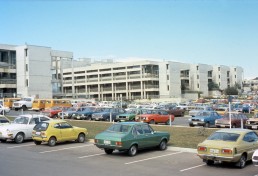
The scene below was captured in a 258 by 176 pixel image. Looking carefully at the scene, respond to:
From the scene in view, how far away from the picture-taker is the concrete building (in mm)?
77188

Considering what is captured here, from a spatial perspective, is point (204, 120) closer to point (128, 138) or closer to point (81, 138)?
point (81, 138)

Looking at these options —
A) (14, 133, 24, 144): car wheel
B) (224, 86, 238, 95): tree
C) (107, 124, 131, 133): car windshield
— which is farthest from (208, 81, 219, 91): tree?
(107, 124, 131, 133): car windshield

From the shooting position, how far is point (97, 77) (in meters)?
120

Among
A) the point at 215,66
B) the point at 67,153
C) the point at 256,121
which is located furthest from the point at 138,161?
the point at 215,66

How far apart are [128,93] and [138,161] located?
3886 inches

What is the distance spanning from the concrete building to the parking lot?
60631mm

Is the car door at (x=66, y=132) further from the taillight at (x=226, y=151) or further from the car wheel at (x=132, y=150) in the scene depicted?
Answer: the taillight at (x=226, y=151)

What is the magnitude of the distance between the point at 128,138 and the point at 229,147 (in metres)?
4.36

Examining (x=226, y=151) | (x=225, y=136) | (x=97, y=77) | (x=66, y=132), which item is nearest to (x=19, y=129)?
(x=66, y=132)

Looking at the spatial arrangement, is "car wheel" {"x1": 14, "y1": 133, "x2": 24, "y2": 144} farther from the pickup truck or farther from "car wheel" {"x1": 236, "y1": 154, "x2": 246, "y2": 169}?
the pickup truck

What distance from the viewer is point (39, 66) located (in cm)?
7806

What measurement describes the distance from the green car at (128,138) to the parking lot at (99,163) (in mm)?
393

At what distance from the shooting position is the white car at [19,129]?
20438 mm

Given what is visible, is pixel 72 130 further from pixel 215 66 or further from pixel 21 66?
pixel 215 66
